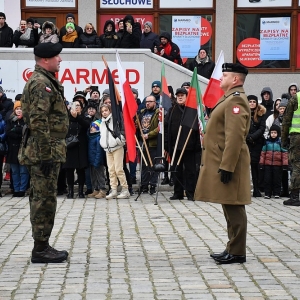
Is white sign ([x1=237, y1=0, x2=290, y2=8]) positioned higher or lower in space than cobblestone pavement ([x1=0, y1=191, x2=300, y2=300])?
higher

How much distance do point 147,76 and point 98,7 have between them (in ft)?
13.9

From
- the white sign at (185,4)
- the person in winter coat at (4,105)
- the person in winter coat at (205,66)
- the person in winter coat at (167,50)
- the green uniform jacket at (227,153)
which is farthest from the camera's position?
the white sign at (185,4)

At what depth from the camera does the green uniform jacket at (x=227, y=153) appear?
6699 millimetres

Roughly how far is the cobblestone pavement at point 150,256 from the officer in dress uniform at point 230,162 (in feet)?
1.09

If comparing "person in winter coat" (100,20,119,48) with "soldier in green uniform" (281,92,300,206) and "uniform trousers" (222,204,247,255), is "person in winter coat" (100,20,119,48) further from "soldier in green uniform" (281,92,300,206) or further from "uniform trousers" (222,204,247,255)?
"uniform trousers" (222,204,247,255)

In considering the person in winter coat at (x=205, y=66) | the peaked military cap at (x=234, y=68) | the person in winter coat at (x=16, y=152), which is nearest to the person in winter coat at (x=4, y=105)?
the person in winter coat at (x=16, y=152)

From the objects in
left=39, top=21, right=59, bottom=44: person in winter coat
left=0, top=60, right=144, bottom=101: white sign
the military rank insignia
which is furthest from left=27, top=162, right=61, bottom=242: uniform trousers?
left=0, top=60, right=144, bottom=101: white sign

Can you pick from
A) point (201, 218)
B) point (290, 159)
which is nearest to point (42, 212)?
point (201, 218)

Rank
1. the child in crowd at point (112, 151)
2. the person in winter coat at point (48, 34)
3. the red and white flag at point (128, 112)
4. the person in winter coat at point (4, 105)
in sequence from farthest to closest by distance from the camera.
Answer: the person in winter coat at point (48, 34)
the person in winter coat at point (4, 105)
the child in crowd at point (112, 151)
the red and white flag at point (128, 112)

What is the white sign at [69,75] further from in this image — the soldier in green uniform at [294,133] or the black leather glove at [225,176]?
the black leather glove at [225,176]

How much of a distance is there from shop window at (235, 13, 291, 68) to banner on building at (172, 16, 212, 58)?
0.93 m

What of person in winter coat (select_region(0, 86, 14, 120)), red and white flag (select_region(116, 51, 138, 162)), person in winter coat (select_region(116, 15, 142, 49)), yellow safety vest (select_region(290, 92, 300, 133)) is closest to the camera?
yellow safety vest (select_region(290, 92, 300, 133))

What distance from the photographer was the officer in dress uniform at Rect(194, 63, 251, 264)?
6.71m

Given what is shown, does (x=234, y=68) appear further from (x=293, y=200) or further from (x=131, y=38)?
(x=131, y=38)
